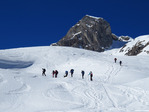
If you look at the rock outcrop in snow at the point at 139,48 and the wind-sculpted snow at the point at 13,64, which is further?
the rock outcrop in snow at the point at 139,48

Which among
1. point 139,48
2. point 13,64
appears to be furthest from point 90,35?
point 13,64

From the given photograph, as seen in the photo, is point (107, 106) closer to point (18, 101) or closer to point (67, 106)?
point (67, 106)

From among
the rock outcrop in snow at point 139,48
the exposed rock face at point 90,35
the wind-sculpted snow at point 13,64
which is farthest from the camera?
the exposed rock face at point 90,35

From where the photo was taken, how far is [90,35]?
506 feet

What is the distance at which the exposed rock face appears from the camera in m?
149

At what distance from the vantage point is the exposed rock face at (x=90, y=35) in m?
149

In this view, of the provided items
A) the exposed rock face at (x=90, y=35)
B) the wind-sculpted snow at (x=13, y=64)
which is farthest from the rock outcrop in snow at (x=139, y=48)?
the exposed rock face at (x=90, y=35)

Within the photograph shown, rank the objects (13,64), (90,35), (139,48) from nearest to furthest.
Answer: (13,64)
(139,48)
(90,35)

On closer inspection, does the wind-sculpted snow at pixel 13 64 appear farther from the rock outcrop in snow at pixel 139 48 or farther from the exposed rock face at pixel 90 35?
the exposed rock face at pixel 90 35

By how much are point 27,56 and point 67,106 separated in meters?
30.0

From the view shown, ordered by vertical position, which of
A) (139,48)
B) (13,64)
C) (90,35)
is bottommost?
(13,64)

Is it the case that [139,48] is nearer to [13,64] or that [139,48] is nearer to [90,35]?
[13,64]

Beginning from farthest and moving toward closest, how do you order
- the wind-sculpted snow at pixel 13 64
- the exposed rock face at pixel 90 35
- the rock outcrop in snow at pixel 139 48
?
the exposed rock face at pixel 90 35
the rock outcrop in snow at pixel 139 48
the wind-sculpted snow at pixel 13 64

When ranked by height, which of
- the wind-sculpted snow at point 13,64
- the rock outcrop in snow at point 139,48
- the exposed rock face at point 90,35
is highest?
the exposed rock face at point 90,35
